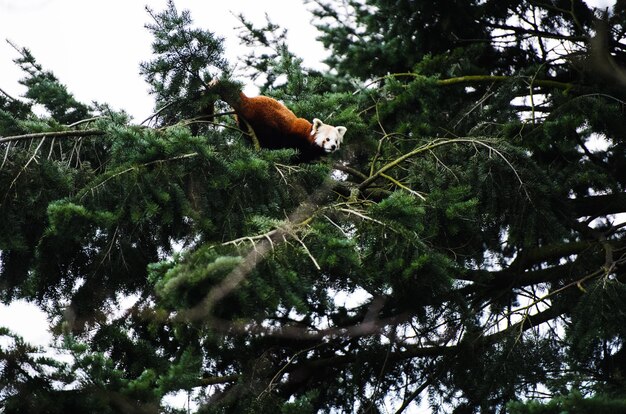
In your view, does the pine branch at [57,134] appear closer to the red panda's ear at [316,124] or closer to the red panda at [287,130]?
the red panda at [287,130]

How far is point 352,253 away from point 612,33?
3997 mm

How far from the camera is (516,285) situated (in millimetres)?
5840

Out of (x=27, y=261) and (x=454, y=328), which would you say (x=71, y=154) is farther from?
(x=454, y=328)

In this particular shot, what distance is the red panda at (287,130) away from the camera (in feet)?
20.8

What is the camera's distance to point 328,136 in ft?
20.9

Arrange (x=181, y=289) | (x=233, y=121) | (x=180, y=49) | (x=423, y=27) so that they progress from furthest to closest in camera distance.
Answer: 1. (x=423, y=27)
2. (x=233, y=121)
3. (x=180, y=49)
4. (x=181, y=289)

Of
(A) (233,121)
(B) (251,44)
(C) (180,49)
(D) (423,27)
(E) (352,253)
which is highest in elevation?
(B) (251,44)

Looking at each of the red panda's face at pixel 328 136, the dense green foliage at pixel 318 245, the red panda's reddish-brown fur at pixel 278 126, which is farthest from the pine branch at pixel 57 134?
the red panda's face at pixel 328 136

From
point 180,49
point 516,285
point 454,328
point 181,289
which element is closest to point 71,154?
point 180,49

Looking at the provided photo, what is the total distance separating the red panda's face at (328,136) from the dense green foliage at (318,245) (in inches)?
4.1

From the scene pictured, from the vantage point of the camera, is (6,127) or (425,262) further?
(6,127)

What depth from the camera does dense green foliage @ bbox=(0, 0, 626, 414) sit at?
3662 millimetres

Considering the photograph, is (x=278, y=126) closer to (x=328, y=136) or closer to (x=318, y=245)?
(x=328, y=136)

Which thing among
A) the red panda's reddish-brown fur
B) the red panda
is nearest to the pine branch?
the red panda
